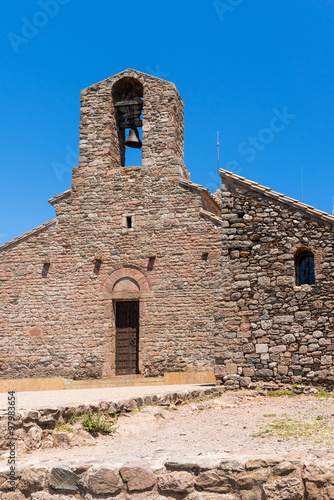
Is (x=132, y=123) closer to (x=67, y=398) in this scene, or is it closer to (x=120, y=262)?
(x=120, y=262)

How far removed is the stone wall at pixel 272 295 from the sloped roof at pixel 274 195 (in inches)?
0.8

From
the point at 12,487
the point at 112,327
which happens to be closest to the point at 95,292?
the point at 112,327

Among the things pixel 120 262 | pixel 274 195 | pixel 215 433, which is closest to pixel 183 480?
pixel 215 433

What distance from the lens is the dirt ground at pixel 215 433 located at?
5.53 meters

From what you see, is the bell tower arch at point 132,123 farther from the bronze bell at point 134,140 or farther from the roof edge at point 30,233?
the roof edge at point 30,233

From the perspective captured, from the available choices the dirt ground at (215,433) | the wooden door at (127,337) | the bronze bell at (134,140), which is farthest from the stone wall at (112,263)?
the dirt ground at (215,433)

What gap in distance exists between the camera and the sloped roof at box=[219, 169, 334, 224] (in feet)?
34.0

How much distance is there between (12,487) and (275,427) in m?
3.46

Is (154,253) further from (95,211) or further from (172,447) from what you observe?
(172,447)

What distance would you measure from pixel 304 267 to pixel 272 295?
0.83m

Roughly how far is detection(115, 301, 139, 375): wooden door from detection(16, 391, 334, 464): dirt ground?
5.99 m

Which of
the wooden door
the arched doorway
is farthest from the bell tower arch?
the wooden door

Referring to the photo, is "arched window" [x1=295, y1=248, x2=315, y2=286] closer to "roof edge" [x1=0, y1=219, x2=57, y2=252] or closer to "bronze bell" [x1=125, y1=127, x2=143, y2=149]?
"bronze bell" [x1=125, y1=127, x2=143, y2=149]

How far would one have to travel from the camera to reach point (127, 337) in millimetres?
15680
